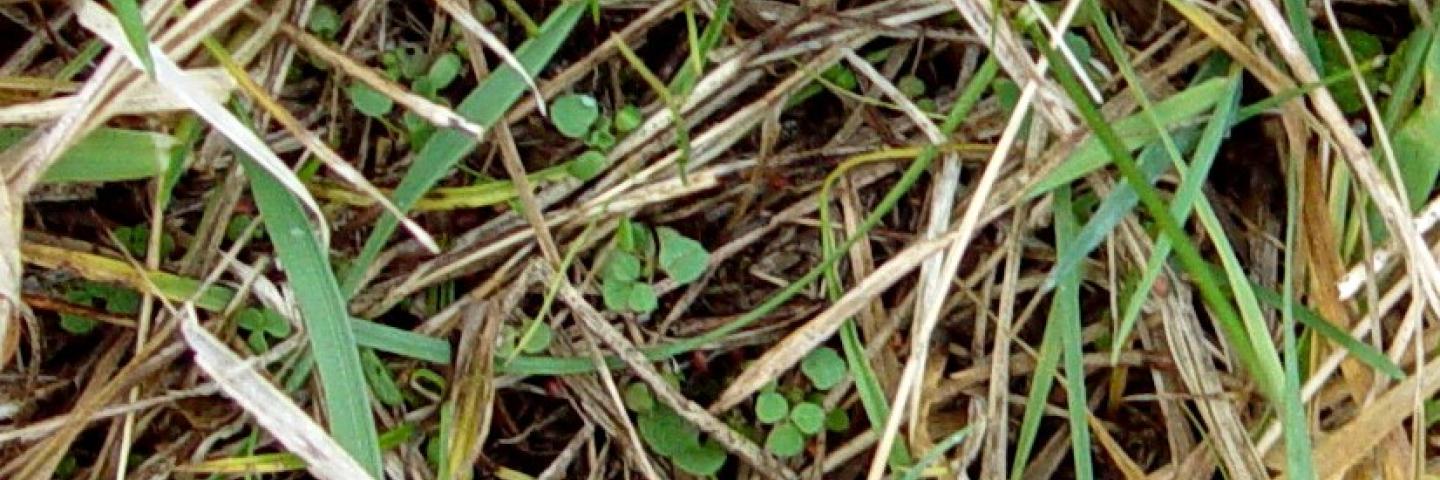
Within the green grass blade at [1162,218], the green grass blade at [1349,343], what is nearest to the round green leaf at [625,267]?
the green grass blade at [1162,218]

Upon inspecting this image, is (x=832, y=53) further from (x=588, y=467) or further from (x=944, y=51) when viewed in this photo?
(x=588, y=467)

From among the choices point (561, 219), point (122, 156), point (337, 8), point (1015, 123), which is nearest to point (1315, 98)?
point (1015, 123)

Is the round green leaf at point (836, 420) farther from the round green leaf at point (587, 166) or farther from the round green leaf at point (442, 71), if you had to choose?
the round green leaf at point (442, 71)

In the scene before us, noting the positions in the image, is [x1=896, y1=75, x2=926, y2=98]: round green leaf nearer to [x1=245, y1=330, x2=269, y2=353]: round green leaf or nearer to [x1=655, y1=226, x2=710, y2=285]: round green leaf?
[x1=655, y1=226, x2=710, y2=285]: round green leaf

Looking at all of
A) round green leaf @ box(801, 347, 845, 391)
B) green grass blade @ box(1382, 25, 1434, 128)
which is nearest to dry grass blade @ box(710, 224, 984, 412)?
round green leaf @ box(801, 347, 845, 391)

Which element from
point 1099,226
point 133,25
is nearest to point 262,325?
point 133,25

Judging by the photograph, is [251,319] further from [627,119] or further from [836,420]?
[836,420]
